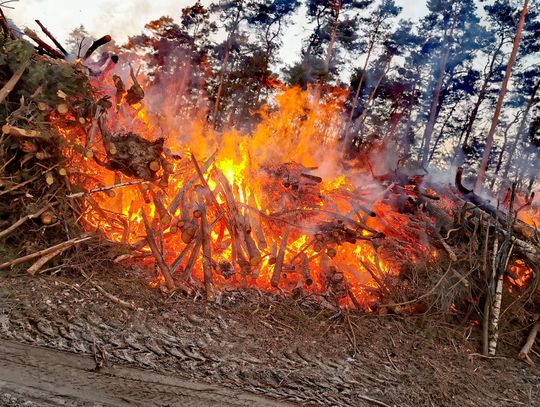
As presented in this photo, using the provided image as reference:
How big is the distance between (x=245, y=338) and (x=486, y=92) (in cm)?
2854

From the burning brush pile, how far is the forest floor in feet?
1.13

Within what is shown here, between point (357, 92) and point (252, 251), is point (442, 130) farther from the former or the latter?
point (252, 251)

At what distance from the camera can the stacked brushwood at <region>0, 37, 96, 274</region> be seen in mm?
5074

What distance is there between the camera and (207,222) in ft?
19.6

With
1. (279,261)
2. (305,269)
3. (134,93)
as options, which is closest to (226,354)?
(279,261)

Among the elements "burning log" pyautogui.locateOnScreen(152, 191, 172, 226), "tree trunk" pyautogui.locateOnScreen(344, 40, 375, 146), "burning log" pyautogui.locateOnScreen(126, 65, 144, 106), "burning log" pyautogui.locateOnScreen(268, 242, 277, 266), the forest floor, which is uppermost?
"tree trunk" pyautogui.locateOnScreen(344, 40, 375, 146)

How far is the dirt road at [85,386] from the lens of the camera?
2.93 meters

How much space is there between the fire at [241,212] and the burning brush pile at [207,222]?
2cm

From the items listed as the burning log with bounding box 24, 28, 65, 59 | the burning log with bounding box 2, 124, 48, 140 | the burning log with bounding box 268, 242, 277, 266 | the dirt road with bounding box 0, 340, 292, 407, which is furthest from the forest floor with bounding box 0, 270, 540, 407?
the burning log with bounding box 24, 28, 65, 59

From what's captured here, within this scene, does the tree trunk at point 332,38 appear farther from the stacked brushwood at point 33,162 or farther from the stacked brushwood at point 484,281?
the stacked brushwood at point 33,162

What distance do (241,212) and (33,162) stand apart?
308cm

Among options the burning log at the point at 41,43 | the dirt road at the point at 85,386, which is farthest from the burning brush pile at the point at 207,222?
the dirt road at the point at 85,386

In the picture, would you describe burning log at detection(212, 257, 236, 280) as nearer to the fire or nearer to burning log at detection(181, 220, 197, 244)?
the fire

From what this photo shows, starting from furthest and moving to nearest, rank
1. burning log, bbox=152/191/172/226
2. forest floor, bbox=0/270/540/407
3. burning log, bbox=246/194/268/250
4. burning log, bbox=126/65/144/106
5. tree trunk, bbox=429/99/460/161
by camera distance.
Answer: tree trunk, bbox=429/99/460/161
burning log, bbox=126/65/144/106
burning log, bbox=246/194/268/250
burning log, bbox=152/191/172/226
forest floor, bbox=0/270/540/407
